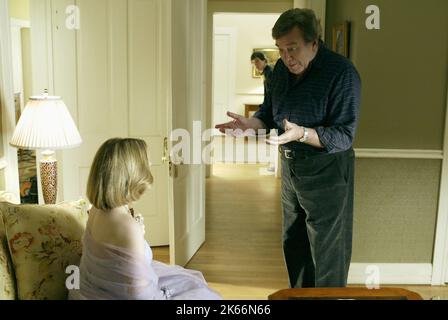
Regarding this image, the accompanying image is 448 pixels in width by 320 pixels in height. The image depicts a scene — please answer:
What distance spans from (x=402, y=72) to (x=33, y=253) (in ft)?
7.86

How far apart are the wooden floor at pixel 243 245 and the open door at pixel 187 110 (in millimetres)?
225

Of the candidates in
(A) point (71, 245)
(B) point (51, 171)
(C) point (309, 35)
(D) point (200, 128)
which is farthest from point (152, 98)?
(A) point (71, 245)

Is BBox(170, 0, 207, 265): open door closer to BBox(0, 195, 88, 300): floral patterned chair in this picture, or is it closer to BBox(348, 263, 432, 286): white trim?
BBox(348, 263, 432, 286): white trim

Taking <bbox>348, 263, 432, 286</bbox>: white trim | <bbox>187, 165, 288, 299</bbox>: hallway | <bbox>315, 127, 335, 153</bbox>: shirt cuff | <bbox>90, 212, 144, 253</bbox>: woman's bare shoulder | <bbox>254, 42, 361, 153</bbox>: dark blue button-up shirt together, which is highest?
<bbox>254, 42, 361, 153</bbox>: dark blue button-up shirt

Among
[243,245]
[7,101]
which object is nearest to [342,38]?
[243,245]

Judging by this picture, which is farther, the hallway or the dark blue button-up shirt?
the hallway

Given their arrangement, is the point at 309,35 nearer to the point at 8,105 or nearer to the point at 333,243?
the point at 333,243

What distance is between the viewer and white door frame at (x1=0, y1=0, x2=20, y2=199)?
88.7 inches

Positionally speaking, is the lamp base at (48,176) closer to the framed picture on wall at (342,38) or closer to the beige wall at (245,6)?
the framed picture on wall at (342,38)

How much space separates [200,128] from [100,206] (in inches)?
81.0

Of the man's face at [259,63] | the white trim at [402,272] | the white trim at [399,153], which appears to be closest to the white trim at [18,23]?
the man's face at [259,63]

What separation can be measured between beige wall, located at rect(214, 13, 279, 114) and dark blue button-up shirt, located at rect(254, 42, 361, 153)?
8116 mm

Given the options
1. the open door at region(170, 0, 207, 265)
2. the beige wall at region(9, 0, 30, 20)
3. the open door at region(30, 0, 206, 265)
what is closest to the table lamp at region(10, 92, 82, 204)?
the open door at region(170, 0, 207, 265)

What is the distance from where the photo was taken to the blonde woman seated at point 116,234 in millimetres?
1632
